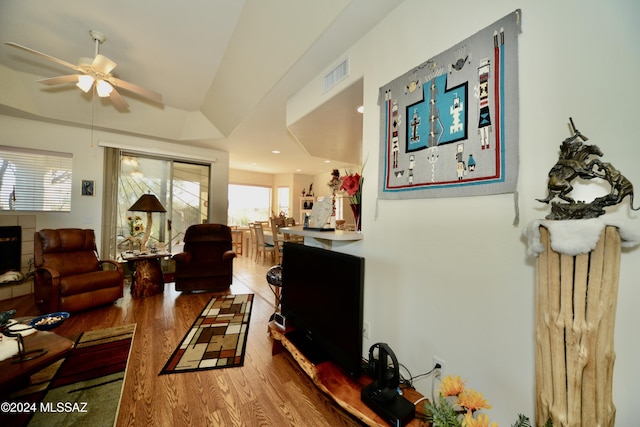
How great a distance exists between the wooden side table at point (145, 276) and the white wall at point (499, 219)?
349cm

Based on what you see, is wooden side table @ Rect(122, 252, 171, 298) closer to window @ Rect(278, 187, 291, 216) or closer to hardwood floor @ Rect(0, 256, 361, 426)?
hardwood floor @ Rect(0, 256, 361, 426)

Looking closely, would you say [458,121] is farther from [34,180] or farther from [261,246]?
[34,180]

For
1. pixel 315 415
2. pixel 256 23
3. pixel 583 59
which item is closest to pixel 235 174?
pixel 256 23

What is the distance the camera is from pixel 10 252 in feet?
11.5

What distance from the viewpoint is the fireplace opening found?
342 centimetres

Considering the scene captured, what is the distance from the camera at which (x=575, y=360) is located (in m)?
0.75

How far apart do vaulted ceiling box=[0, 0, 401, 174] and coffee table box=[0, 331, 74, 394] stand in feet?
8.94

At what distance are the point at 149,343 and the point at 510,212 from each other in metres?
3.05

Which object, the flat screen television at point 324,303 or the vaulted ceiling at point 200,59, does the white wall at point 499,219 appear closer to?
the flat screen television at point 324,303

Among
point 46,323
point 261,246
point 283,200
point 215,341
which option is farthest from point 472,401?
point 283,200

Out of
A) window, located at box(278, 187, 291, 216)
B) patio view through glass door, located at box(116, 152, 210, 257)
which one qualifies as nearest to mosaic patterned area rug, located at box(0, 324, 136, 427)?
patio view through glass door, located at box(116, 152, 210, 257)

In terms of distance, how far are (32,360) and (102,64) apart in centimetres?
263

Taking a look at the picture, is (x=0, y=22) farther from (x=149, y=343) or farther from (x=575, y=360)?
(x=575, y=360)

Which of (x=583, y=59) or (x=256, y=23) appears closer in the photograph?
(x=583, y=59)
